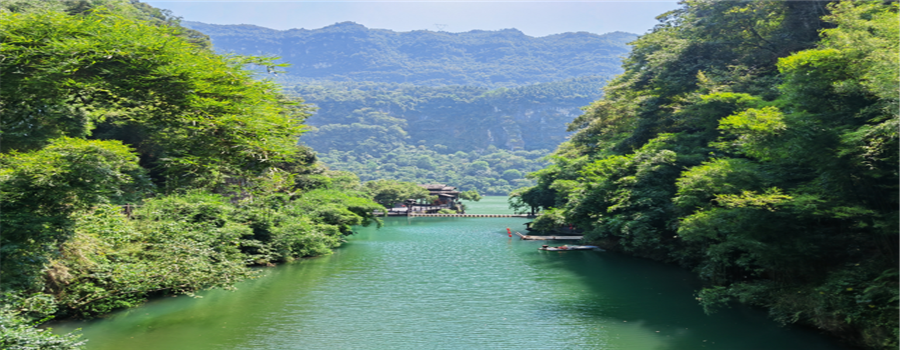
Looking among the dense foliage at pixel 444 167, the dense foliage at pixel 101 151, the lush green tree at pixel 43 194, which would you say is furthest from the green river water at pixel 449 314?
the dense foliage at pixel 444 167

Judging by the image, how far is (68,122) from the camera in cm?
1369

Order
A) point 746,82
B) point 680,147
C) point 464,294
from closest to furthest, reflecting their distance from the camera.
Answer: point 464,294 < point 746,82 < point 680,147

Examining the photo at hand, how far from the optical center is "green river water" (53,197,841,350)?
1088 cm

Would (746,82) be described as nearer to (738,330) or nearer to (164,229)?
(738,330)

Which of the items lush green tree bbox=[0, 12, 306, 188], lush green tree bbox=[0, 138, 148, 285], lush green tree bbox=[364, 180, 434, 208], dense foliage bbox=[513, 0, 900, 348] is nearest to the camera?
lush green tree bbox=[0, 12, 306, 188]

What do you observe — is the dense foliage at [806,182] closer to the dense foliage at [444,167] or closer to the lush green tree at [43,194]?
the lush green tree at [43,194]

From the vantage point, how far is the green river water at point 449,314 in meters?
10.9

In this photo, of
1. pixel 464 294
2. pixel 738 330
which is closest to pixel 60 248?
pixel 464 294

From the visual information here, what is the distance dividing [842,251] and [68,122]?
1800cm

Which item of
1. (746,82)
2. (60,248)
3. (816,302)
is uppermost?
(746,82)

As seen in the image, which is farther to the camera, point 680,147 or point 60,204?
point 680,147

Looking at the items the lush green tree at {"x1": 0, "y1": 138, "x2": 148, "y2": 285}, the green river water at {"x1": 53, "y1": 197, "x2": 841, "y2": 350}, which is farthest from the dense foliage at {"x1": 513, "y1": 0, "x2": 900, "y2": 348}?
the lush green tree at {"x1": 0, "y1": 138, "x2": 148, "y2": 285}

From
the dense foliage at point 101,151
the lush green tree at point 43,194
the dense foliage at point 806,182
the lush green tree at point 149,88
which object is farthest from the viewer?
the dense foliage at point 806,182

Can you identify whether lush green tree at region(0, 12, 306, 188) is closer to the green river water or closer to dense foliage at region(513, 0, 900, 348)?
the green river water
